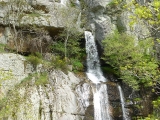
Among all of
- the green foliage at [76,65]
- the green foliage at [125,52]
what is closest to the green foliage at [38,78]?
the green foliage at [76,65]

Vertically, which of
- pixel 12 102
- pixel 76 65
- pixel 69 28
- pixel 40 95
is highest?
pixel 69 28

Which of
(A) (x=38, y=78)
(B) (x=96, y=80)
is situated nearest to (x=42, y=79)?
(A) (x=38, y=78)

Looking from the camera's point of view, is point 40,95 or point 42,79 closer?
point 40,95

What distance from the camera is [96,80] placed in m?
17.4

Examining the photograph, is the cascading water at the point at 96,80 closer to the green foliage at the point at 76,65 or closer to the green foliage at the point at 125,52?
the green foliage at the point at 76,65

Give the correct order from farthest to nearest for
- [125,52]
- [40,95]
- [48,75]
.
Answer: [125,52]
[48,75]
[40,95]

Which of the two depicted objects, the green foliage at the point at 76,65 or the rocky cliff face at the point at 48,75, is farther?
the green foliage at the point at 76,65

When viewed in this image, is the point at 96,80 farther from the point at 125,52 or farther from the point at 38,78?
the point at 38,78

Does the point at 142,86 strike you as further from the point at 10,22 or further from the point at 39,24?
the point at 10,22

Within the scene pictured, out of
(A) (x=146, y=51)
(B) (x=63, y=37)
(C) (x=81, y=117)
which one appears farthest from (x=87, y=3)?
(C) (x=81, y=117)

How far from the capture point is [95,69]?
19.5 m

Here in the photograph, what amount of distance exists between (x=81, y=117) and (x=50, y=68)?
3755 millimetres

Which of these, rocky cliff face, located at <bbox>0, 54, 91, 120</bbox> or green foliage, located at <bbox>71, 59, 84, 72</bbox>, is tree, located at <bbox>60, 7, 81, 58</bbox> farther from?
rocky cliff face, located at <bbox>0, 54, 91, 120</bbox>

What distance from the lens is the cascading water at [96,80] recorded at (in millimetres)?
14439
